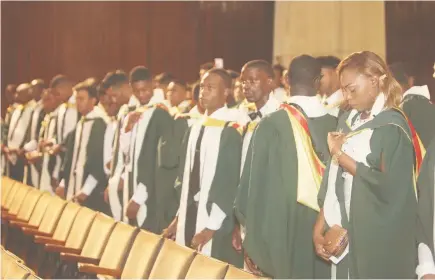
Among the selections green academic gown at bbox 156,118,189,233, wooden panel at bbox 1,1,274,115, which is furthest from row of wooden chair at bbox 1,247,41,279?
wooden panel at bbox 1,1,274,115

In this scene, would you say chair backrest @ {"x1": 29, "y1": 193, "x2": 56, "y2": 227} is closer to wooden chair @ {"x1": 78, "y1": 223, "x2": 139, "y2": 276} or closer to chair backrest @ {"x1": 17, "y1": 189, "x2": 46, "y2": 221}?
chair backrest @ {"x1": 17, "y1": 189, "x2": 46, "y2": 221}

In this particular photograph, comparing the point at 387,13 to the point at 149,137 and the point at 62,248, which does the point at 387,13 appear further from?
the point at 62,248

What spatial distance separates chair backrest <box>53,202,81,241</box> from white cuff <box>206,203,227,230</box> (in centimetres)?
86

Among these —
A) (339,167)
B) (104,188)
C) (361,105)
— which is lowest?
(104,188)

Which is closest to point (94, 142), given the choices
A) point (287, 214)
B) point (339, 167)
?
point (287, 214)

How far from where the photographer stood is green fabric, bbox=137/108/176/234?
6.21 metres

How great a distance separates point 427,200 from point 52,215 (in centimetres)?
300

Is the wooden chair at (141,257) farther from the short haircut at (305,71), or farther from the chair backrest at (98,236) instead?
the short haircut at (305,71)

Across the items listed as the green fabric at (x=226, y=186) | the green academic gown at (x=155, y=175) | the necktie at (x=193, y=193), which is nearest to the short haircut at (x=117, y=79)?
the green academic gown at (x=155, y=175)

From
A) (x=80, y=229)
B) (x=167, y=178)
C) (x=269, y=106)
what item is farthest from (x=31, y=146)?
(x=269, y=106)

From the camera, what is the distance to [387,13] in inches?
311

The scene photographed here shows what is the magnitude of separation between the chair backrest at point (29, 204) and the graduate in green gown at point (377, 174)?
3142 millimetres

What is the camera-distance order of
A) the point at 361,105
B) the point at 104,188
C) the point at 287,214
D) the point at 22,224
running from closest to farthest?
the point at 361,105 < the point at 287,214 < the point at 22,224 < the point at 104,188

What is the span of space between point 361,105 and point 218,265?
92 centimetres
